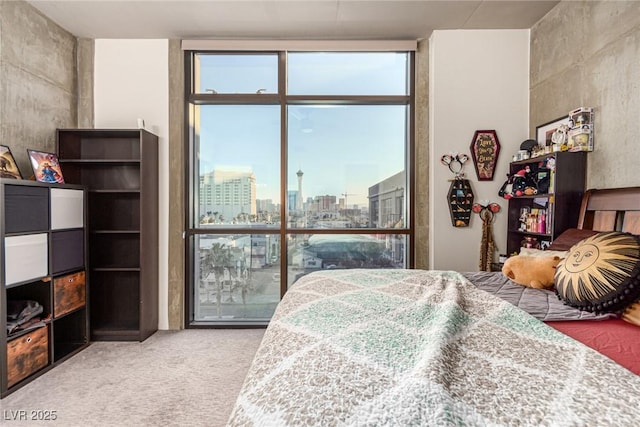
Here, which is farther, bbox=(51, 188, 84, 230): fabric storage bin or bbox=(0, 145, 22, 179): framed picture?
bbox=(51, 188, 84, 230): fabric storage bin

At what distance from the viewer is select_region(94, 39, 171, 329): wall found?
10.4 feet

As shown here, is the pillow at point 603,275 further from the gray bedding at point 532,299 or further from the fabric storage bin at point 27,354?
the fabric storage bin at point 27,354

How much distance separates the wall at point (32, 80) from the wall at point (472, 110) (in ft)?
11.4

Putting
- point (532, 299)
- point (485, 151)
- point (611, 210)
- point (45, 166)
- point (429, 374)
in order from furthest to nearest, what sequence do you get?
point (485, 151)
point (45, 166)
point (611, 210)
point (532, 299)
point (429, 374)

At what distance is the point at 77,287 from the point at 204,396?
1.58 meters

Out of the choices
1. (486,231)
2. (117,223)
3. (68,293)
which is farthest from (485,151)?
(68,293)

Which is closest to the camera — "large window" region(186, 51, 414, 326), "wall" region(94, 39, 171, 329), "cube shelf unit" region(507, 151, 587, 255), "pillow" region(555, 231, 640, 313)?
"pillow" region(555, 231, 640, 313)

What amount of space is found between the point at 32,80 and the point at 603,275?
4.10 metres

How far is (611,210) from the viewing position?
6.68 ft

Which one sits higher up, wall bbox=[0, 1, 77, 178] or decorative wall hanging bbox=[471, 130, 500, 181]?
wall bbox=[0, 1, 77, 178]

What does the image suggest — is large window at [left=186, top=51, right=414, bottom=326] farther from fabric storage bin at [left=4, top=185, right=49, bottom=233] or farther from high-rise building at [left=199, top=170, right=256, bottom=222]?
fabric storage bin at [left=4, top=185, right=49, bottom=233]

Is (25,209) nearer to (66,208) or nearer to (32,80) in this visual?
(66,208)

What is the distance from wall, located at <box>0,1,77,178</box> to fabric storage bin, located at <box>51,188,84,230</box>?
377mm

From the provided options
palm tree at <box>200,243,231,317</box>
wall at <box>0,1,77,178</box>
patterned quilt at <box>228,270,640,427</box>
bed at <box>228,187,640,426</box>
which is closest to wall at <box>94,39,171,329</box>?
wall at <box>0,1,77,178</box>
